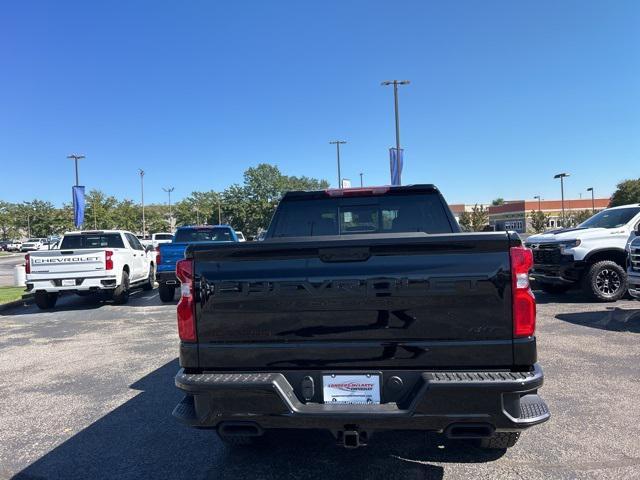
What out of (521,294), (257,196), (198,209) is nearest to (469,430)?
(521,294)

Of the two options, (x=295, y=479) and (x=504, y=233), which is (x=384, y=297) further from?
(x=295, y=479)

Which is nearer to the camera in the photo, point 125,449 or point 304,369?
point 304,369

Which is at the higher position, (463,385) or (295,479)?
(463,385)

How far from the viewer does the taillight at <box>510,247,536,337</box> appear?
269 centimetres

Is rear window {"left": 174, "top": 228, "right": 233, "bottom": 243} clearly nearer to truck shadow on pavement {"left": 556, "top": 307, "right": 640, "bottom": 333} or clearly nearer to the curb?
the curb

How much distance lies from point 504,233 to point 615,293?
895cm

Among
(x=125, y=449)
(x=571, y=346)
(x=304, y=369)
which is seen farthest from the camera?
(x=571, y=346)

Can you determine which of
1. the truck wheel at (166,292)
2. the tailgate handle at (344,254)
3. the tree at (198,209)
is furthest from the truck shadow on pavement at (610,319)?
the tree at (198,209)

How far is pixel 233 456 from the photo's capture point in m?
3.76

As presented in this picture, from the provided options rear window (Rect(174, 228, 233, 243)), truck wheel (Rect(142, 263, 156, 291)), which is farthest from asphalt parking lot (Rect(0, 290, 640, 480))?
truck wheel (Rect(142, 263, 156, 291))

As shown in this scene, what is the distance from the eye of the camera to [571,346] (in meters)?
6.82

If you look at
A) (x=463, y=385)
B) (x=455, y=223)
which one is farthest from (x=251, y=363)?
(x=455, y=223)

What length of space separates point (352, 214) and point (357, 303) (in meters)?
1.92

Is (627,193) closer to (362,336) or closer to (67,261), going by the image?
(67,261)
